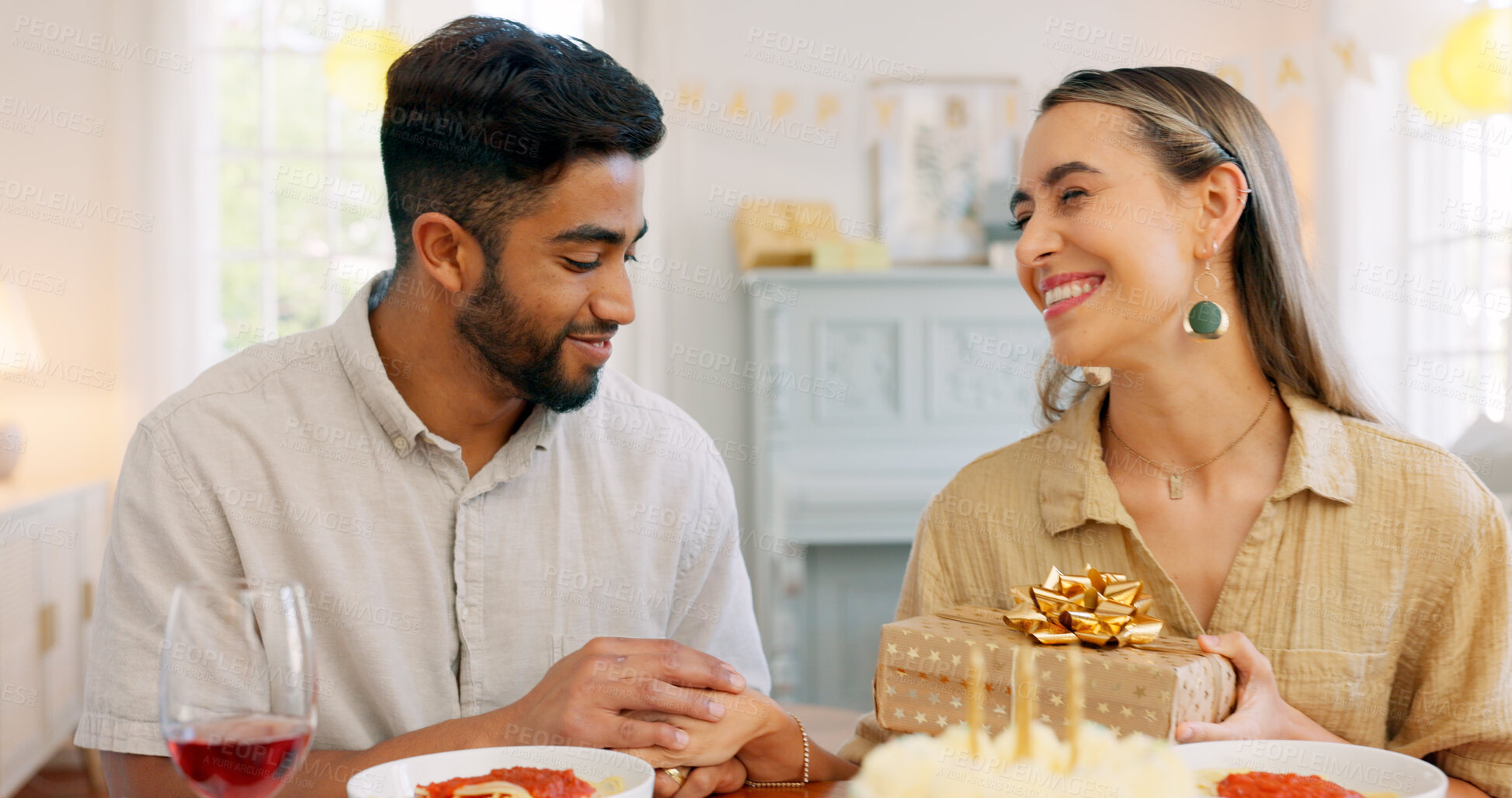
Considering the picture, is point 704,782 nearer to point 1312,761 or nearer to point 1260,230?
point 1312,761

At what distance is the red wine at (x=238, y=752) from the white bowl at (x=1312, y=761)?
65 cm

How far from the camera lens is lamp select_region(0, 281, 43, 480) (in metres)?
3.83

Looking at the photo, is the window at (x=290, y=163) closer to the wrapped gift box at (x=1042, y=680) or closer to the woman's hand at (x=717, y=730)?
the woman's hand at (x=717, y=730)

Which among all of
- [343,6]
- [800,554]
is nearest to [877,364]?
[800,554]

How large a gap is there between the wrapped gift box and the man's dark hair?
0.73 m

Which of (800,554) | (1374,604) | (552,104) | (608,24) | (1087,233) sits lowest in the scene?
(800,554)

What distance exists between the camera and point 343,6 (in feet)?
15.5

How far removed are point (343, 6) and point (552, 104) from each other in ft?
12.0

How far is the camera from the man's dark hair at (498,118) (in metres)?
1.50

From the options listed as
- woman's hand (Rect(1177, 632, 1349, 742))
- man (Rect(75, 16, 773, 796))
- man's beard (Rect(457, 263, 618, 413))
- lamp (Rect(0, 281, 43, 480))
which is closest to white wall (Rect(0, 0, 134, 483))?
lamp (Rect(0, 281, 43, 480))

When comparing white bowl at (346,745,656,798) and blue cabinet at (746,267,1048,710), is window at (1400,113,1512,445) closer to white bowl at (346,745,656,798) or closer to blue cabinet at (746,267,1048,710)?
blue cabinet at (746,267,1048,710)

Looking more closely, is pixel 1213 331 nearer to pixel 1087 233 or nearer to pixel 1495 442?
pixel 1087 233

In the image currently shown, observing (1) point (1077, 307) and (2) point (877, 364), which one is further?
(2) point (877, 364)

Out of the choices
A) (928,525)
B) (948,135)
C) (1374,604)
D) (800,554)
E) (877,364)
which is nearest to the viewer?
(1374,604)
